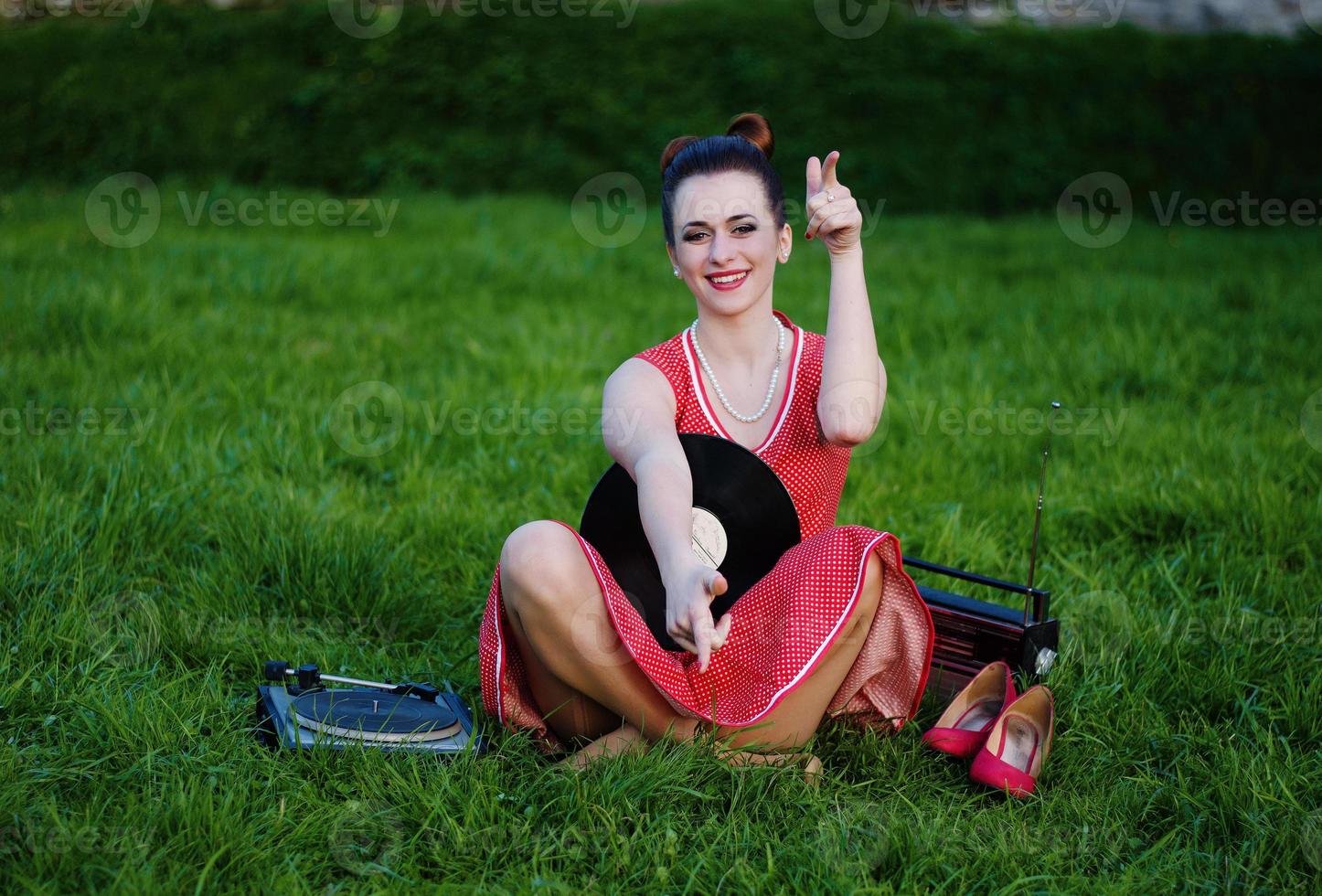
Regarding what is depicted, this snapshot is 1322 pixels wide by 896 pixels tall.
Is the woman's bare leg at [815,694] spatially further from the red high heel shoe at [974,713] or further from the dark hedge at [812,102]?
the dark hedge at [812,102]

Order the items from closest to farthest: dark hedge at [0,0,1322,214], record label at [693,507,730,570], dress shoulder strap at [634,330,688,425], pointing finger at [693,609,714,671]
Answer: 1. pointing finger at [693,609,714,671]
2. record label at [693,507,730,570]
3. dress shoulder strap at [634,330,688,425]
4. dark hedge at [0,0,1322,214]

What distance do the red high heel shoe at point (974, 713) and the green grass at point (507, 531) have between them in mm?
78

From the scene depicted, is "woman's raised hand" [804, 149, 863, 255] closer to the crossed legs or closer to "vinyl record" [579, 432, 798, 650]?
"vinyl record" [579, 432, 798, 650]

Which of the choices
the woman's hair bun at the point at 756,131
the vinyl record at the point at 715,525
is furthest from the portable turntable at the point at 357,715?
the woman's hair bun at the point at 756,131

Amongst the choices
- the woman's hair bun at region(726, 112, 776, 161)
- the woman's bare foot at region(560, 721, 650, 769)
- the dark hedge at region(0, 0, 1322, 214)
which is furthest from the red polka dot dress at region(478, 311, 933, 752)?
the dark hedge at region(0, 0, 1322, 214)

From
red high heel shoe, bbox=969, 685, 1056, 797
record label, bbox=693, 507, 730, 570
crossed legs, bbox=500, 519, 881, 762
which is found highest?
record label, bbox=693, 507, 730, 570

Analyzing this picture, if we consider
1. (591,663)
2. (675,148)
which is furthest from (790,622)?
(675,148)

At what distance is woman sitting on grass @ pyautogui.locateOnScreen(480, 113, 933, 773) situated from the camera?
2.25 m

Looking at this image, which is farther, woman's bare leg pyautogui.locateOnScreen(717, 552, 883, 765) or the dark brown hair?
the dark brown hair

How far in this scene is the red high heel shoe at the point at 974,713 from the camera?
8.00 ft

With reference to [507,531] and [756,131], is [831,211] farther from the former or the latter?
[507,531]

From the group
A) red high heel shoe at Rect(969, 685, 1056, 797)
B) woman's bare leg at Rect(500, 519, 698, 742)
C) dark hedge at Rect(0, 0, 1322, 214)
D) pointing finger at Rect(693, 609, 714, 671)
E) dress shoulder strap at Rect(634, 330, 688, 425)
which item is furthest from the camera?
dark hedge at Rect(0, 0, 1322, 214)

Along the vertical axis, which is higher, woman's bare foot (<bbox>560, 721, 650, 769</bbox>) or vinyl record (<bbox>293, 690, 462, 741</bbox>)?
vinyl record (<bbox>293, 690, 462, 741</bbox>)

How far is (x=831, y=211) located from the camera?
90.7 inches
